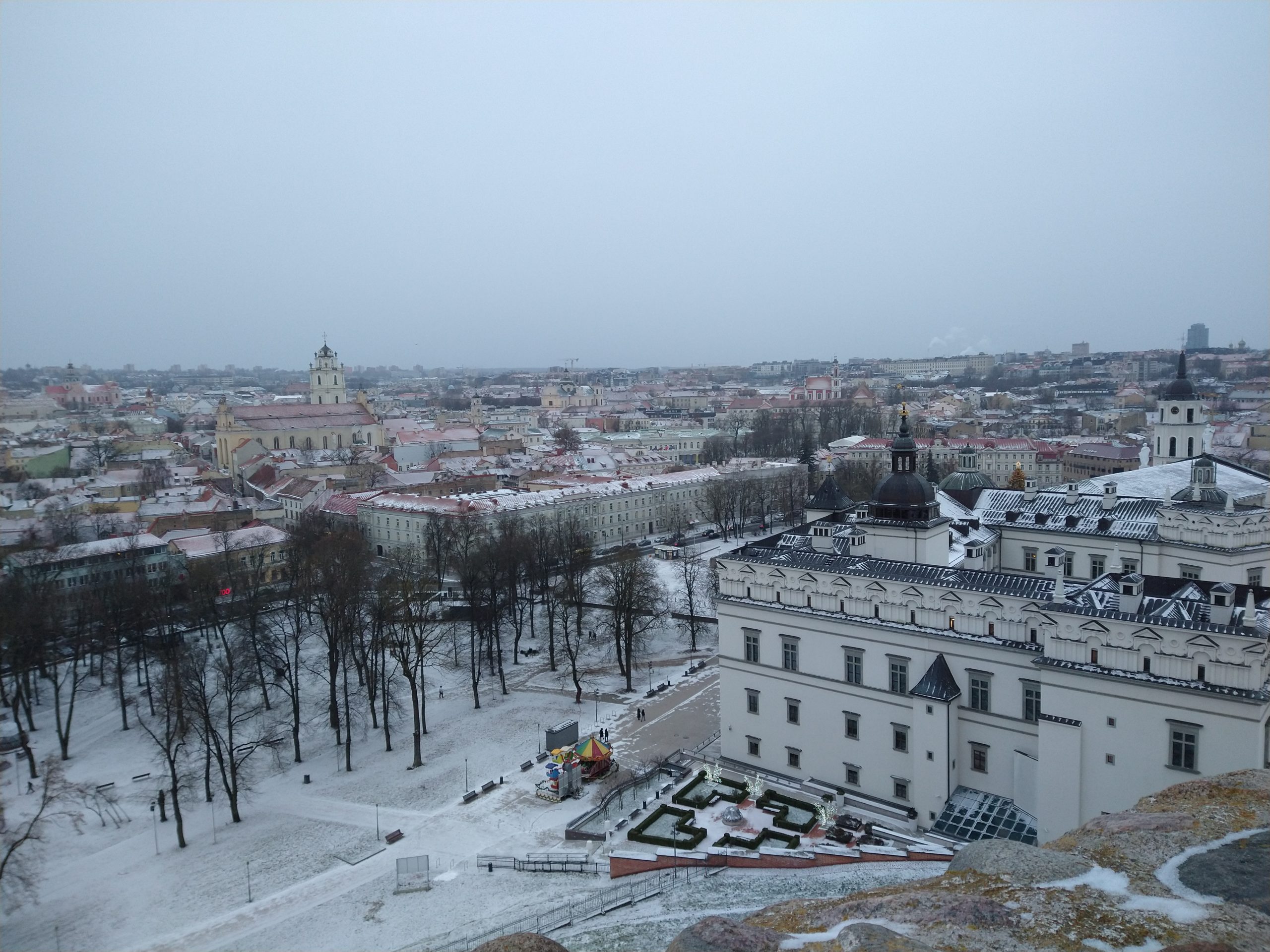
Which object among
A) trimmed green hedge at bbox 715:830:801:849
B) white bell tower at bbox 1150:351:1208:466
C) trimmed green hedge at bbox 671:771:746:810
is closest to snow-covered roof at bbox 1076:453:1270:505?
white bell tower at bbox 1150:351:1208:466

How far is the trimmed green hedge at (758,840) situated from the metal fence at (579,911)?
1.52m

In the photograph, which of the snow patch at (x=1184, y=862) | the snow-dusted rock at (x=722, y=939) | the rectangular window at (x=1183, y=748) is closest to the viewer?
the snow-dusted rock at (x=722, y=939)

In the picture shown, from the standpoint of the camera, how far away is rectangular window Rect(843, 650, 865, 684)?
28500 millimetres

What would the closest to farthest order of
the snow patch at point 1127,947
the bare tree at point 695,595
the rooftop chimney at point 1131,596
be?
the snow patch at point 1127,947
the rooftop chimney at point 1131,596
the bare tree at point 695,595

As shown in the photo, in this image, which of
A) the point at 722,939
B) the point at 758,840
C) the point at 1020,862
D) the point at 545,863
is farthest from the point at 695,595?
the point at 722,939

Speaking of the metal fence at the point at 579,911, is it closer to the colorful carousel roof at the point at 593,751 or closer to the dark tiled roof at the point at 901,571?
the colorful carousel roof at the point at 593,751

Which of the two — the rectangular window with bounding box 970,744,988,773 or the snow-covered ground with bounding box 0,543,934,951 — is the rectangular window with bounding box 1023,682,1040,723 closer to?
the rectangular window with bounding box 970,744,988,773

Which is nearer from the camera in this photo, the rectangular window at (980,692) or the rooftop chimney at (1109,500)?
the rectangular window at (980,692)

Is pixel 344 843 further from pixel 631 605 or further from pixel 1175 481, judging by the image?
pixel 1175 481

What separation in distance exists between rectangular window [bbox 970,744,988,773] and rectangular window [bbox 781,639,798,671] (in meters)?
6.20

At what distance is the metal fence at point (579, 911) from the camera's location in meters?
20.7

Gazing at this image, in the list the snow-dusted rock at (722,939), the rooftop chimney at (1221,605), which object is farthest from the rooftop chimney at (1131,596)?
the snow-dusted rock at (722,939)

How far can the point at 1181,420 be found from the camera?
51250 mm

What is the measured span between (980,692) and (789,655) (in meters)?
6.54
